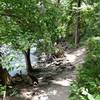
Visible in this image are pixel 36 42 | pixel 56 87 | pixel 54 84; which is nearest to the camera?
pixel 36 42

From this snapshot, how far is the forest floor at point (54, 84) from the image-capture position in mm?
10945

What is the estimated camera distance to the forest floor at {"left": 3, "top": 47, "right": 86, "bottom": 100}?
10945 mm

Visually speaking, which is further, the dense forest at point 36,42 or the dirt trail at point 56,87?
the dirt trail at point 56,87

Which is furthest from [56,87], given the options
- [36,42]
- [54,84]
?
[36,42]

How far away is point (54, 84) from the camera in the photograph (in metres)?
12.6

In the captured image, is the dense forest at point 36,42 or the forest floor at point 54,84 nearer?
the dense forest at point 36,42

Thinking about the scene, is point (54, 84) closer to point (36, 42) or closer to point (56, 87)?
point (56, 87)

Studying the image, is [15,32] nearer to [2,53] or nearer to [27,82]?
[2,53]

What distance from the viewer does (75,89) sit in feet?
23.8

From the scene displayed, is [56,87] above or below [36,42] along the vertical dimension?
below

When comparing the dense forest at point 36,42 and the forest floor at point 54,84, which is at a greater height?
the dense forest at point 36,42

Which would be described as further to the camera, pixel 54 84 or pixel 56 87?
pixel 54 84

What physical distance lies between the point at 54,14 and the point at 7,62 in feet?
8.80

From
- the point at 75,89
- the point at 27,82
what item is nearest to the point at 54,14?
the point at 75,89
